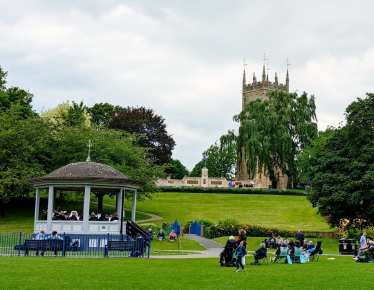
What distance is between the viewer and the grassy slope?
47.1 metres

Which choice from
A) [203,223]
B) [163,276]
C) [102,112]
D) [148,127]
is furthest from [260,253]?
[102,112]

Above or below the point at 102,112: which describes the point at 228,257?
below

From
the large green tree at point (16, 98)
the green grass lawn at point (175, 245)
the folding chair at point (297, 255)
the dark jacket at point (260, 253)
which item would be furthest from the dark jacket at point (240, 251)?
the large green tree at point (16, 98)

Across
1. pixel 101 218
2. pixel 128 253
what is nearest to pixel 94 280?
pixel 128 253

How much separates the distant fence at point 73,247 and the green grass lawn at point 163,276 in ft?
8.81

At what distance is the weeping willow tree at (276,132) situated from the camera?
221ft

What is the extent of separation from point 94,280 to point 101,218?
1259 centimetres

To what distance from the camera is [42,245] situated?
22.4 m

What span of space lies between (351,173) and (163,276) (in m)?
23.1

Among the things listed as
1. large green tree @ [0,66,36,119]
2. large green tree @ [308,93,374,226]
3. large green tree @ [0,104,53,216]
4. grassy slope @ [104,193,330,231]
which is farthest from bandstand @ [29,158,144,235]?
large green tree @ [0,66,36,119]

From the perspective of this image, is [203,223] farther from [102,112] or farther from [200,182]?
[102,112]

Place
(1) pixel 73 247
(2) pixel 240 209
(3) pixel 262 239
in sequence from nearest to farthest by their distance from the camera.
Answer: (1) pixel 73 247, (3) pixel 262 239, (2) pixel 240 209

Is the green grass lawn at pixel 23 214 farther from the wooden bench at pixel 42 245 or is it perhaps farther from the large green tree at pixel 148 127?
the large green tree at pixel 148 127

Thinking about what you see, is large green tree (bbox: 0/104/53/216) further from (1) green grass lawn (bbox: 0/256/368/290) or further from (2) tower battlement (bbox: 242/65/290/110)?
(2) tower battlement (bbox: 242/65/290/110)
